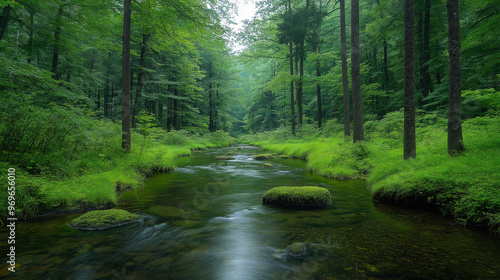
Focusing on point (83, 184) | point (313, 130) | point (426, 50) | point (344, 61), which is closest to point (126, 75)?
point (83, 184)

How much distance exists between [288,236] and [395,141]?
7794mm

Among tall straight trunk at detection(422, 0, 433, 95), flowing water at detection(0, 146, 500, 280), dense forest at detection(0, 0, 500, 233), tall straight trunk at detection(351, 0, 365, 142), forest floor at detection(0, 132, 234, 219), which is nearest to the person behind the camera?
flowing water at detection(0, 146, 500, 280)

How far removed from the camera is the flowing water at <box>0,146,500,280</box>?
9.82 feet

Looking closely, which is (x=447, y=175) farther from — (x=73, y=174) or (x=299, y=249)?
(x=73, y=174)

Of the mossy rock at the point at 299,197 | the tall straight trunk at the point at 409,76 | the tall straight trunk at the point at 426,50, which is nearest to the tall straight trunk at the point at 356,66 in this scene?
the tall straight trunk at the point at 409,76

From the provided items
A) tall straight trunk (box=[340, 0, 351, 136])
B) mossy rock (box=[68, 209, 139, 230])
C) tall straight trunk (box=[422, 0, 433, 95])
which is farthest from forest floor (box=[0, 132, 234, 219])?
tall straight trunk (box=[422, 0, 433, 95])

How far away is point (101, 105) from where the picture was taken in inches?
1441

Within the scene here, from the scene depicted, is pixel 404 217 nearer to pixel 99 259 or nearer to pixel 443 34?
pixel 99 259

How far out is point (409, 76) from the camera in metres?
6.37

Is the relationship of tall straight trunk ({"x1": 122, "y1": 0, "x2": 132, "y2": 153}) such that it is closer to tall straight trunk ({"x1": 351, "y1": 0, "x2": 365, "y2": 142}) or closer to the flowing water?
the flowing water

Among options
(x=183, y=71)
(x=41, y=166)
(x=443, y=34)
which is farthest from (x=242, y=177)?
(x=183, y=71)

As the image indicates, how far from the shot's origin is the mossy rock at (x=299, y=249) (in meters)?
3.44

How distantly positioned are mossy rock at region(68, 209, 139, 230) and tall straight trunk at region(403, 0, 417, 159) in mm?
7563

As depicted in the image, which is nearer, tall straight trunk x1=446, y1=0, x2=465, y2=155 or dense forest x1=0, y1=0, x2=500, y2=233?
dense forest x1=0, y1=0, x2=500, y2=233
